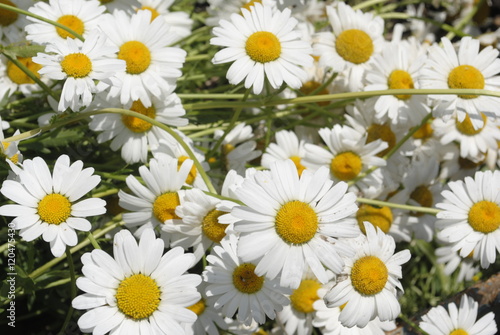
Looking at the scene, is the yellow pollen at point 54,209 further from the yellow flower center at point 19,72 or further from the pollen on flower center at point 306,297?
the pollen on flower center at point 306,297

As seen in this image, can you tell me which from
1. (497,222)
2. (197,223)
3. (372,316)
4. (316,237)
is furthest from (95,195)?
(497,222)

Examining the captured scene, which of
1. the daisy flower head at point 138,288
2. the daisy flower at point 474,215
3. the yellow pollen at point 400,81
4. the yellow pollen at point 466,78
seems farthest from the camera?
the yellow pollen at point 400,81

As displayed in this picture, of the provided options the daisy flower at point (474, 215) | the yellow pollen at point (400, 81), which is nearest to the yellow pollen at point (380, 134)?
the yellow pollen at point (400, 81)

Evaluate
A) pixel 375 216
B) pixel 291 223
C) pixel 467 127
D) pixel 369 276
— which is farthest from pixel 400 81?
pixel 291 223

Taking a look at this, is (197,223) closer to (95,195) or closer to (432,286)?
(95,195)

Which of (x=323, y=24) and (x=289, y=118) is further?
(x=323, y=24)

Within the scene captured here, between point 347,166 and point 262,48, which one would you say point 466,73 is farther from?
point 262,48
